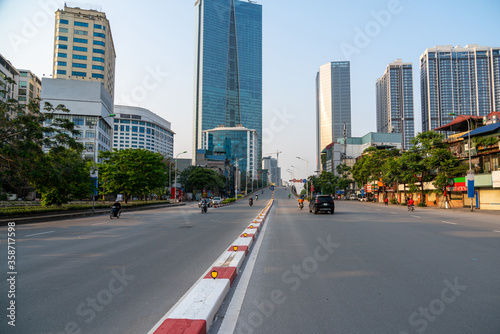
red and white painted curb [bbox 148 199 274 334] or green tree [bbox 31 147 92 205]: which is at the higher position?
green tree [bbox 31 147 92 205]

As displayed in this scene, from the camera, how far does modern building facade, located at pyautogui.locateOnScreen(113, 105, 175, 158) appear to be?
165m

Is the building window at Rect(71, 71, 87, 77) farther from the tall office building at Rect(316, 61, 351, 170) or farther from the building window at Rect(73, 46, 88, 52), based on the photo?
the tall office building at Rect(316, 61, 351, 170)

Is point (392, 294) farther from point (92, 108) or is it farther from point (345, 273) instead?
point (92, 108)

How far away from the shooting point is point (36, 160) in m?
20.4

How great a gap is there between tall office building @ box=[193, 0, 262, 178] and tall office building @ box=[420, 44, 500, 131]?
3887 inches

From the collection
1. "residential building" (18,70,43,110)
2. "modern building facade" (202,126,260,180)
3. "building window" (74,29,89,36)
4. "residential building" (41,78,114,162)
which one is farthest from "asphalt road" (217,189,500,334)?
"modern building facade" (202,126,260,180)

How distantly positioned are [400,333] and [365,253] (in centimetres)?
487

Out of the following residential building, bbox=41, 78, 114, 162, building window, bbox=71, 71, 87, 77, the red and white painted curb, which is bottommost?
the red and white painted curb

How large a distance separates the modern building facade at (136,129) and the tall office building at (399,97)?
4860 inches

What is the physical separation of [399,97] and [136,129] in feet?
477

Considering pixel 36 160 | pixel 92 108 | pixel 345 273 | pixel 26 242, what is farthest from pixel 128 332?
pixel 92 108

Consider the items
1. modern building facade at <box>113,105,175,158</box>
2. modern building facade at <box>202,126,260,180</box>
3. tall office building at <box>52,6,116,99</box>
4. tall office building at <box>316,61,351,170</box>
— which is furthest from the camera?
tall office building at <box>316,61,351,170</box>

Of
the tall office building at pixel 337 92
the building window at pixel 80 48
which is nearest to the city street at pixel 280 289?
the building window at pixel 80 48

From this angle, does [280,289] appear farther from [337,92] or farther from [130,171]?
[337,92]
